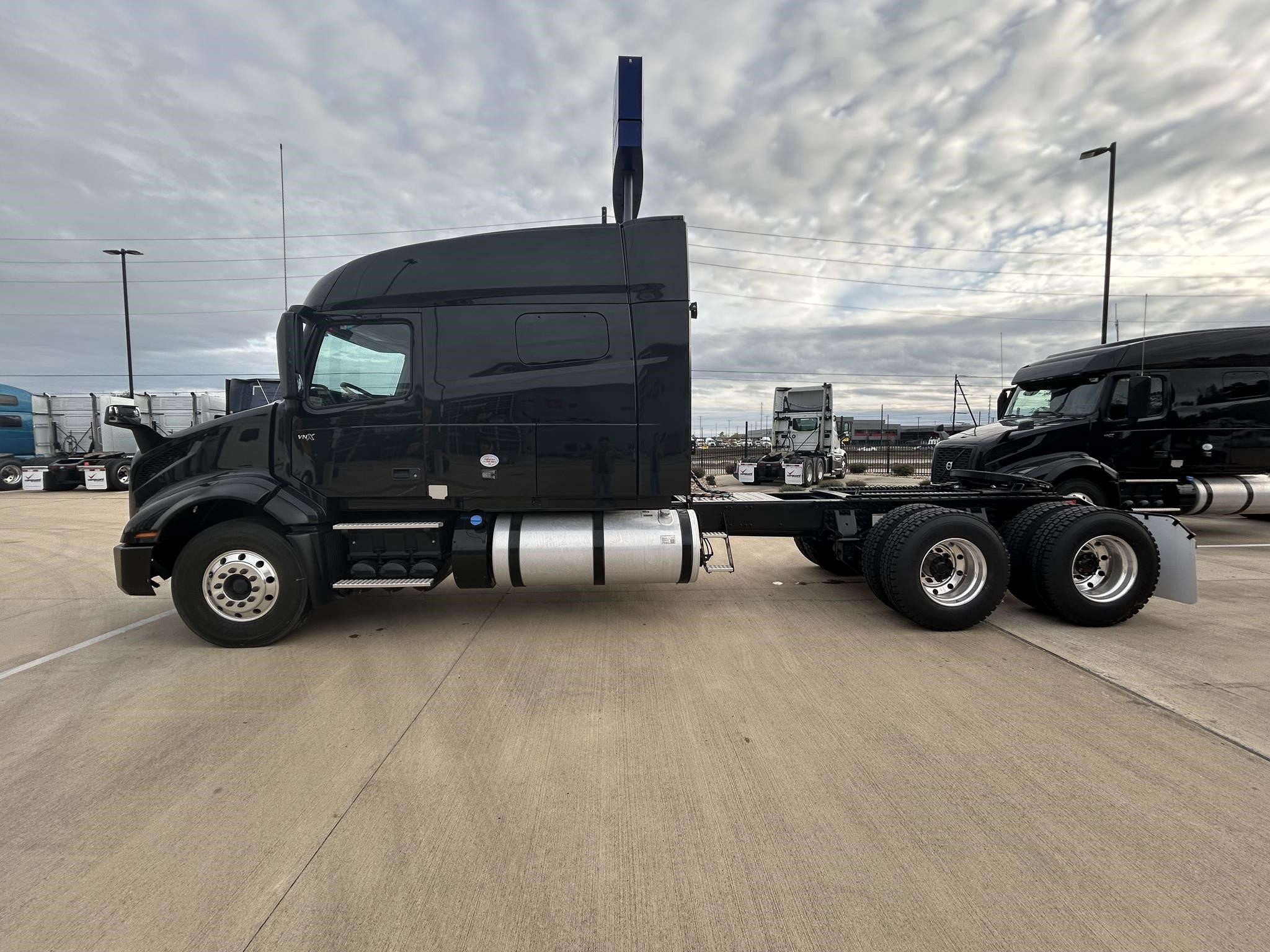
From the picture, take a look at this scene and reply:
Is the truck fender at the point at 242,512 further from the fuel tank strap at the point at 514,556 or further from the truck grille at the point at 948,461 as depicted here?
the truck grille at the point at 948,461

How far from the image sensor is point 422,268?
4395 mm

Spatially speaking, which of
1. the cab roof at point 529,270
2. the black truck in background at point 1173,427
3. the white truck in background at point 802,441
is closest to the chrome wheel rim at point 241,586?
the cab roof at point 529,270

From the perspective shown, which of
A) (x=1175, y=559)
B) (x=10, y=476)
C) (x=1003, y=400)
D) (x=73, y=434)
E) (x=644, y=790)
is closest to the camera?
(x=644, y=790)

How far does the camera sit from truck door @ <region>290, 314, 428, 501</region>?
14.3ft

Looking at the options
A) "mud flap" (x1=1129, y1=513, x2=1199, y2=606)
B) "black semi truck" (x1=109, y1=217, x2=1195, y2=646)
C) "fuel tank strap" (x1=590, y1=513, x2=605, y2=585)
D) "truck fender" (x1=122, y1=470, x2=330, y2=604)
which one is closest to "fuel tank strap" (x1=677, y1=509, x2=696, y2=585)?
"black semi truck" (x1=109, y1=217, x2=1195, y2=646)

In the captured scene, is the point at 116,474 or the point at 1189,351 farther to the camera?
the point at 116,474

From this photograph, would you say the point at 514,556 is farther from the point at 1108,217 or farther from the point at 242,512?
the point at 1108,217

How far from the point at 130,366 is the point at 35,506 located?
11.4 metres

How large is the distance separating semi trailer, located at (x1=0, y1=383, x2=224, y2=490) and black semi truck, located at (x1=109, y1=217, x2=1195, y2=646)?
18069 millimetres

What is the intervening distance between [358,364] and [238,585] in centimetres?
186

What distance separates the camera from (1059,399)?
28.0 feet

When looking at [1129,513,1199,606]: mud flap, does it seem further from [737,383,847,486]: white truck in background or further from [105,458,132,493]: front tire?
[105,458,132,493]: front tire

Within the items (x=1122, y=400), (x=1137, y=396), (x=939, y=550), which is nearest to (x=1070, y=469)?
(x=1137, y=396)

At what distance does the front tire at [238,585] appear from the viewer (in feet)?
13.9
